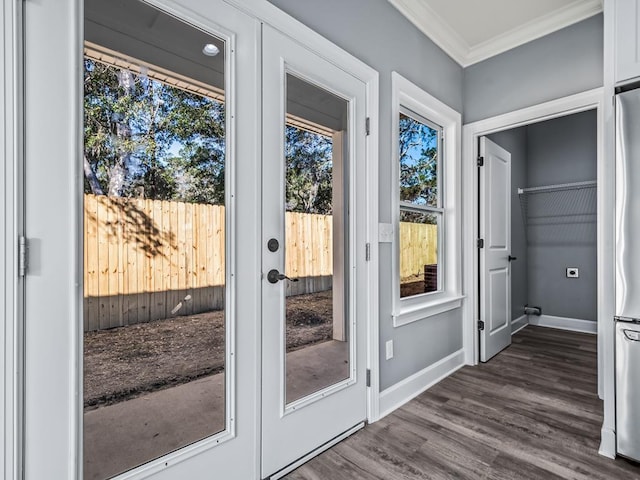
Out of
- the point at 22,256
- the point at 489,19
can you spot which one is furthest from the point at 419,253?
the point at 22,256

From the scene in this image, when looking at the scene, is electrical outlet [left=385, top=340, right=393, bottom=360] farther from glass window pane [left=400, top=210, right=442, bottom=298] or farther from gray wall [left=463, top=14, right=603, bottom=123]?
gray wall [left=463, top=14, right=603, bottom=123]

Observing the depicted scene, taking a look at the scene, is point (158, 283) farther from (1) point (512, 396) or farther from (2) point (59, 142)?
(1) point (512, 396)

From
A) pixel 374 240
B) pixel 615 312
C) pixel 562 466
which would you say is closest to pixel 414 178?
pixel 374 240

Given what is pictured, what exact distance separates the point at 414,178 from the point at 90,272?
7.47ft

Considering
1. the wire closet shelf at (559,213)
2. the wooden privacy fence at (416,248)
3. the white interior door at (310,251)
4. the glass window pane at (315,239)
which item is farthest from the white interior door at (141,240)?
the wire closet shelf at (559,213)

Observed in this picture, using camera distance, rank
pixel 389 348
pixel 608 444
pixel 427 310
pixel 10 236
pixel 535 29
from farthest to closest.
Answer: pixel 535 29
pixel 427 310
pixel 389 348
pixel 608 444
pixel 10 236

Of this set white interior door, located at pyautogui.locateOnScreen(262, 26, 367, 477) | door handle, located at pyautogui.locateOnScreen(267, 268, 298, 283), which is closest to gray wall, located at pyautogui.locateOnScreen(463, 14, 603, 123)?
white interior door, located at pyautogui.locateOnScreen(262, 26, 367, 477)

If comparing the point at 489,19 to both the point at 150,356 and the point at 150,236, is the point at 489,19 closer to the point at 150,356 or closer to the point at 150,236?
the point at 150,236

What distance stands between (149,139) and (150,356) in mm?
807

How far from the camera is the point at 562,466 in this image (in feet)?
5.61

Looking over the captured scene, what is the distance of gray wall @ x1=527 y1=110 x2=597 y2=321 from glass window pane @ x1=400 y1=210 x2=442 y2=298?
232 cm

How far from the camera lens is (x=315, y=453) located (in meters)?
1.80

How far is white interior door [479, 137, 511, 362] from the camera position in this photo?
3.17m

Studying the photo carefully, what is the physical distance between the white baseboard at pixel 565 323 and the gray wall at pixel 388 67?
231 centimetres
